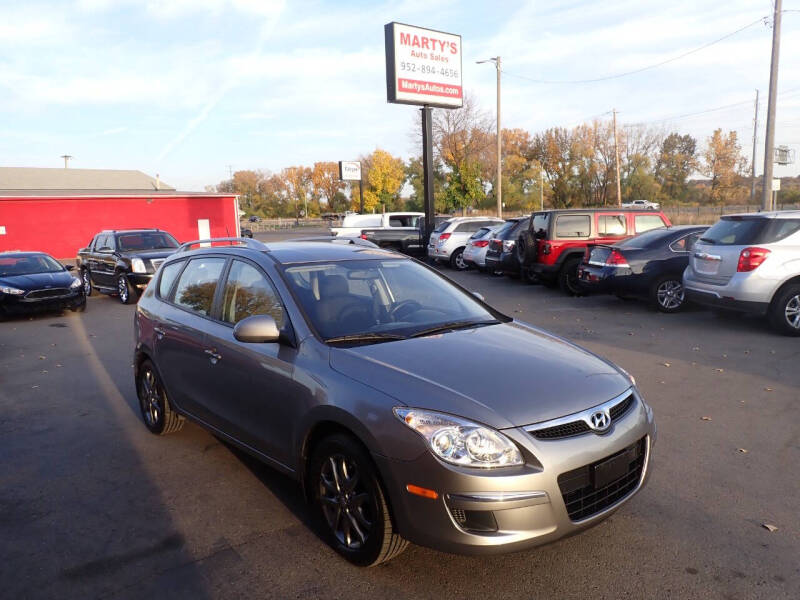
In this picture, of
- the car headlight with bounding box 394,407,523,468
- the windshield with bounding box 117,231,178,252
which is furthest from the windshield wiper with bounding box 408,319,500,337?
the windshield with bounding box 117,231,178,252

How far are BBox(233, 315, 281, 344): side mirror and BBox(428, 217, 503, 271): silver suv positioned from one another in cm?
1674

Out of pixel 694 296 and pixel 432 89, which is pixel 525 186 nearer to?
pixel 432 89

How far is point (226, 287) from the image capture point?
14.6 ft

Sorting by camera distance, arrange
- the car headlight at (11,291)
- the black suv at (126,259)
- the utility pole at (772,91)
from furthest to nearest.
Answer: the utility pole at (772,91) < the black suv at (126,259) < the car headlight at (11,291)

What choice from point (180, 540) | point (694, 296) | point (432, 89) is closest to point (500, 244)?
point (694, 296)

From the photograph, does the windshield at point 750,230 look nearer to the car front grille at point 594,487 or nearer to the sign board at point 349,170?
the car front grille at point 594,487

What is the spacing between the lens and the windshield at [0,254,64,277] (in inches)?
542

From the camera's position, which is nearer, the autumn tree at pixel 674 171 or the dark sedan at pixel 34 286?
the dark sedan at pixel 34 286

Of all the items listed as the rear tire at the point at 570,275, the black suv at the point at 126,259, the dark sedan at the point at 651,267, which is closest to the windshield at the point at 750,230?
the dark sedan at the point at 651,267

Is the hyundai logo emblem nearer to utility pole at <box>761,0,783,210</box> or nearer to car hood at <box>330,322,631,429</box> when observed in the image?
car hood at <box>330,322,631,429</box>

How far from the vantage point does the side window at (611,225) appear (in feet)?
45.2

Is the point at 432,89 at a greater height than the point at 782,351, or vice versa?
the point at 432,89

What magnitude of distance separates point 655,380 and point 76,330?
32.9ft

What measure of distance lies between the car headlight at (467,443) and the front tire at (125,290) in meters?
13.8
